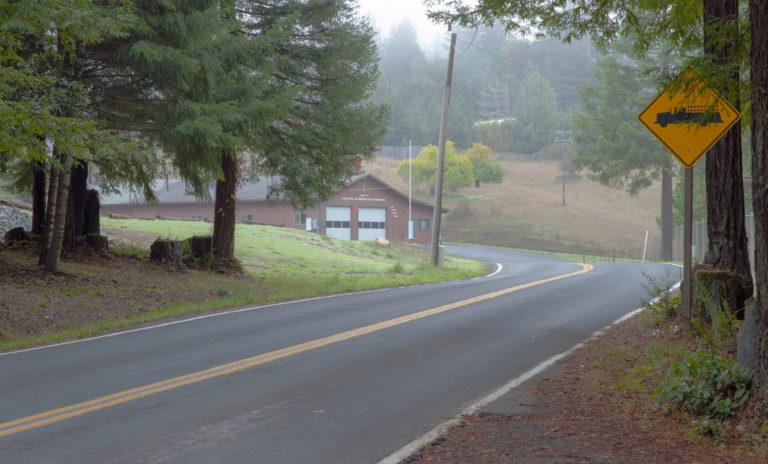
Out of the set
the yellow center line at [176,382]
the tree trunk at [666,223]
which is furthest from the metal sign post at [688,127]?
the tree trunk at [666,223]

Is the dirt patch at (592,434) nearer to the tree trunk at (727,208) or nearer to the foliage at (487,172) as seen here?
the tree trunk at (727,208)

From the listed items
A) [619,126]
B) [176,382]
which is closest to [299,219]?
[619,126]

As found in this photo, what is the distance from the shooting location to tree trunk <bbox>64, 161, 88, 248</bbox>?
1791 cm

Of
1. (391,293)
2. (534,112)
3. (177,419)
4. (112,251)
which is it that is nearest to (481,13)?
(391,293)

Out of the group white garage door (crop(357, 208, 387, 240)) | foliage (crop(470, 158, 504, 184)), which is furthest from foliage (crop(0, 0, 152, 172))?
foliage (crop(470, 158, 504, 184))

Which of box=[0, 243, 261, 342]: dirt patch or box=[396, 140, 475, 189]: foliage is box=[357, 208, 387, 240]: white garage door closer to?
box=[396, 140, 475, 189]: foliage

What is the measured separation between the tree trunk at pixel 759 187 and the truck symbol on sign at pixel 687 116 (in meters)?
2.60

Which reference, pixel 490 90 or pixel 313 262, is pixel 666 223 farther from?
pixel 490 90

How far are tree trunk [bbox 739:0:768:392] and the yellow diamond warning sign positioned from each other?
2.09 metres

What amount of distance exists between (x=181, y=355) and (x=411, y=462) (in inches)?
193

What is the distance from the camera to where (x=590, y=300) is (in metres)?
15.6

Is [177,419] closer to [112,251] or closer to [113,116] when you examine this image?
[113,116]

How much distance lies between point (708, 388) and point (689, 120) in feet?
13.4

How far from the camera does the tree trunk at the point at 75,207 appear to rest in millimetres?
17906
